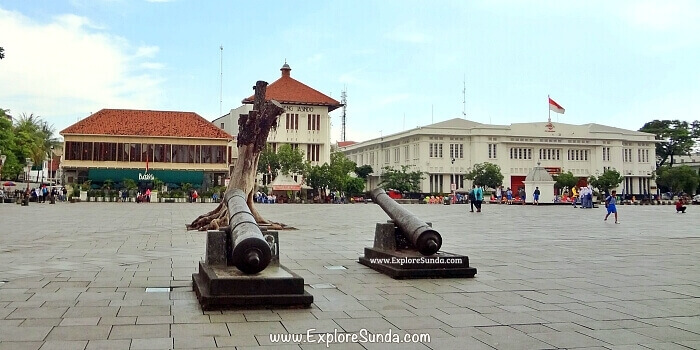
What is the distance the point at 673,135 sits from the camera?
3361 inches

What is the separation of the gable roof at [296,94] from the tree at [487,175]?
17.4 meters

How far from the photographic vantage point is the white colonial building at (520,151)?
74.9 metres

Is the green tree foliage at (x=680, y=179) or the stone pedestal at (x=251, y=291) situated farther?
the green tree foliage at (x=680, y=179)

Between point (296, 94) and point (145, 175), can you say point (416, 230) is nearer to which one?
point (145, 175)

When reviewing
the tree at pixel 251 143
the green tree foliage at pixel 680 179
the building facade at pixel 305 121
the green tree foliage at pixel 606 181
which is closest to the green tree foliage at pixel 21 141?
the building facade at pixel 305 121

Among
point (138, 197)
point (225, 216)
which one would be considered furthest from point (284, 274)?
point (138, 197)

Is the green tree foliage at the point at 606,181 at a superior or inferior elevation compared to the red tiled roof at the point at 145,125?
inferior

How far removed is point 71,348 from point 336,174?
2365 inches

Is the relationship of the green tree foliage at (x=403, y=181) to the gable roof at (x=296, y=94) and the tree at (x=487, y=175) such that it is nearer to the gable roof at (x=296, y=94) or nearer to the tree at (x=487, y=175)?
the tree at (x=487, y=175)

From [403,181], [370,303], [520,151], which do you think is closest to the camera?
[370,303]

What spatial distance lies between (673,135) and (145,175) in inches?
2723

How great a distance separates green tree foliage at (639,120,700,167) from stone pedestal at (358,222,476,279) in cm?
8569

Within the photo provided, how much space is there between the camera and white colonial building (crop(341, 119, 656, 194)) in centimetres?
7488

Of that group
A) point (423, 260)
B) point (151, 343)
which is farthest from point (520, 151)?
point (151, 343)
